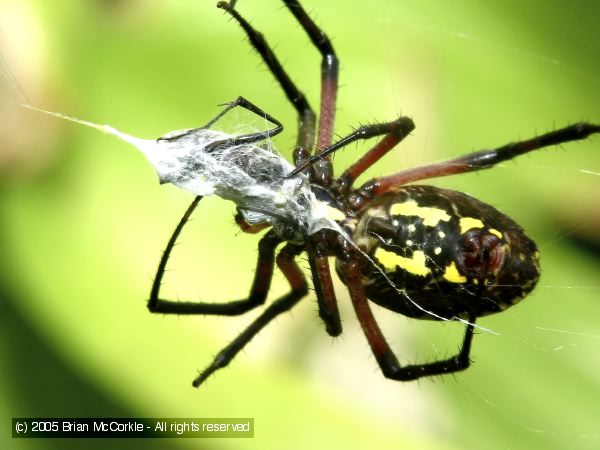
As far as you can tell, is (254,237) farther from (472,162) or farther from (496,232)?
(496,232)

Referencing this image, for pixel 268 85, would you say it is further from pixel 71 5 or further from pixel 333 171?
pixel 71 5

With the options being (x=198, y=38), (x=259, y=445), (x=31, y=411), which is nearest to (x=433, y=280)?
(x=259, y=445)

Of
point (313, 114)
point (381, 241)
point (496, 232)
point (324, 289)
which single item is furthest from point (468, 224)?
point (313, 114)

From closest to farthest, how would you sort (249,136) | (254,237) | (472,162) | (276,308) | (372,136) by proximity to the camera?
(249,136), (372,136), (472,162), (276,308), (254,237)

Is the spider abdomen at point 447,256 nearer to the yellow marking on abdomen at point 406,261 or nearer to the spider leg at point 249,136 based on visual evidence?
the yellow marking on abdomen at point 406,261

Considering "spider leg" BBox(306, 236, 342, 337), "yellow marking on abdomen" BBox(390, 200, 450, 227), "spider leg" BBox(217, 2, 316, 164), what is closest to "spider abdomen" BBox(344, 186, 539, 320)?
"yellow marking on abdomen" BBox(390, 200, 450, 227)

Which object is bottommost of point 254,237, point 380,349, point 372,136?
point 380,349
